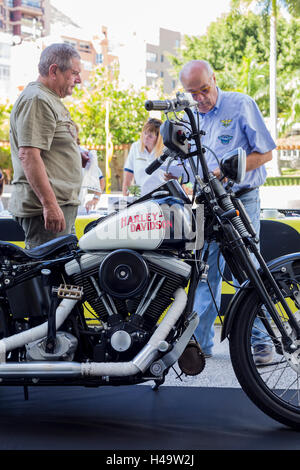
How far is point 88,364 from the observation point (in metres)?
2.78

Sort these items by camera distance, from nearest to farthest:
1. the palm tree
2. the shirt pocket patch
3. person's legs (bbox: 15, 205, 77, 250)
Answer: person's legs (bbox: 15, 205, 77, 250) < the shirt pocket patch < the palm tree

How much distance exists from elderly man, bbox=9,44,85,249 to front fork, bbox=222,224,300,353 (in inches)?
38.0

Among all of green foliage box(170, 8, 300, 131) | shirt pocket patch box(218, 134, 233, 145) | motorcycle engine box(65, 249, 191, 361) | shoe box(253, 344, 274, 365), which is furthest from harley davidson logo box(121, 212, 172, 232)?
green foliage box(170, 8, 300, 131)

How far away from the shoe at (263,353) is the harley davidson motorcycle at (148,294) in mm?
54

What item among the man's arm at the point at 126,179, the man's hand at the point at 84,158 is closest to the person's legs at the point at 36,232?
the man's hand at the point at 84,158

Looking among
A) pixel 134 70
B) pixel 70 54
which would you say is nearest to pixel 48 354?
pixel 70 54

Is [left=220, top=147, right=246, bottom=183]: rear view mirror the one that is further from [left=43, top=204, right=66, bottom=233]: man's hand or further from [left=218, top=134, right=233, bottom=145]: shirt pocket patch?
[left=218, top=134, right=233, bottom=145]: shirt pocket patch

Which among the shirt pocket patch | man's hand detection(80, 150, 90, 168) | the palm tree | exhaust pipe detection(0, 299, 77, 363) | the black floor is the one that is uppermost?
the palm tree

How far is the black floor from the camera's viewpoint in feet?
8.87

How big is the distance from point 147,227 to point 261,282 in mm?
590

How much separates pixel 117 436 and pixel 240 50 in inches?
1546

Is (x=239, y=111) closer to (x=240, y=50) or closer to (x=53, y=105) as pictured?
(x=53, y=105)

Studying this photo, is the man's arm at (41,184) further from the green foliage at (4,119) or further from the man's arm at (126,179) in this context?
the green foliage at (4,119)

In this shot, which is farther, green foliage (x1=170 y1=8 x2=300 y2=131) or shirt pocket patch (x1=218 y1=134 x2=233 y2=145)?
green foliage (x1=170 y1=8 x2=300 y2=131)
